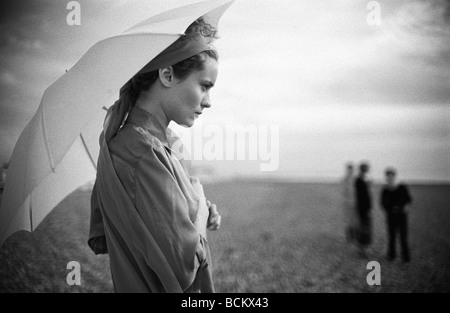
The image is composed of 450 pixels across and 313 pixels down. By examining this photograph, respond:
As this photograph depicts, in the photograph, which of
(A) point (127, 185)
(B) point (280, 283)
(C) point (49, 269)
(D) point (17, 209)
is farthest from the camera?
(B) point (280, 283)

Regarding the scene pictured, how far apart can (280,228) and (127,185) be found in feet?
19.1

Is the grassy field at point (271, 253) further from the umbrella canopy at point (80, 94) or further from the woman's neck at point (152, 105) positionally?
the woman's neck at point (152, 105)

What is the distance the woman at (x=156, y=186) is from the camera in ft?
3.94

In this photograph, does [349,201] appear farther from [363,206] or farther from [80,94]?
[80,94]

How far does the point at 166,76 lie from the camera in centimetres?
134

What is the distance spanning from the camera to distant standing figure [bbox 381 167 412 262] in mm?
4336

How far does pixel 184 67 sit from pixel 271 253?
4.12 metres

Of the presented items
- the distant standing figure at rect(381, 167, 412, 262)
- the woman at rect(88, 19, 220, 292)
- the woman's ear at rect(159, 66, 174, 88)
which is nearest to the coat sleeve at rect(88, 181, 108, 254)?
the woman at rect(88, 19, 220, 292)

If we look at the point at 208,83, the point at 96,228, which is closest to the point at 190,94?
the point at 208,83

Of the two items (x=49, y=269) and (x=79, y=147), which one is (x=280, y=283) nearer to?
(x=49, y=269)

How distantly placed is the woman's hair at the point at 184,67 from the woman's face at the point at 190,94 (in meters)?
0.02

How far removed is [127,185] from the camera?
1222 millimetres

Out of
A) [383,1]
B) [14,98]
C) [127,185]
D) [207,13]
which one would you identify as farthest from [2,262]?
[383,1]

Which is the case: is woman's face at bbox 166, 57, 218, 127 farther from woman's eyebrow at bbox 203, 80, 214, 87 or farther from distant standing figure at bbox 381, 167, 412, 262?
distant standing figure at bbox 381, 167, 412, 262
